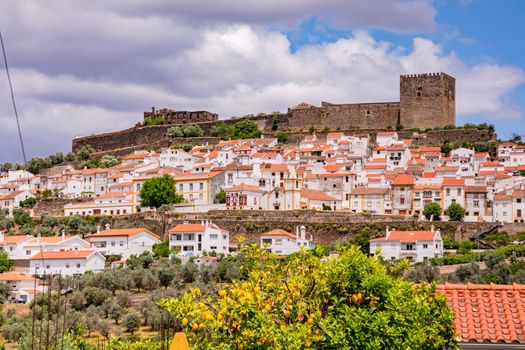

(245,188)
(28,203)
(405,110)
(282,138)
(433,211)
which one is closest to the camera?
(433,211)

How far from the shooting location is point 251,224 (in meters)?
56.8

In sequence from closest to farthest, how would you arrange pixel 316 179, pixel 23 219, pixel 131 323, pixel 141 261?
pixel 131 323 < pixel 141 261 < pixel 316 179 < pixel 23 219

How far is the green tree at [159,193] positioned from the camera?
63.2 meters

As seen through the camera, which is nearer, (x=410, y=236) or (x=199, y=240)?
(x=410, y=236)

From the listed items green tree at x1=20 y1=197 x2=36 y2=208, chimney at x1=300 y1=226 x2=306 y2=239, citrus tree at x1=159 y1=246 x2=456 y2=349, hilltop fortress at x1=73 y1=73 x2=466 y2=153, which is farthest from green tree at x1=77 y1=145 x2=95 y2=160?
citrus tree at x1=159 y1=246 x2=456 y2=349

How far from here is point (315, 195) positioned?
60875mm

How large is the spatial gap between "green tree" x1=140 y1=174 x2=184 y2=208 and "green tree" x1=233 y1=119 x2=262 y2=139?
21084 mm

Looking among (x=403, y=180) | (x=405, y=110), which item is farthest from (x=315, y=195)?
(x=405, y=110)

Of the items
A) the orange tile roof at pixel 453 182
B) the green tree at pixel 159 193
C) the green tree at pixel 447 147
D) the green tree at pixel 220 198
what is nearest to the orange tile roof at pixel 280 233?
the green tree at pixel 220 198

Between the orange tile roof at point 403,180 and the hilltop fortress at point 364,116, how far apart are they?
67.1 feet

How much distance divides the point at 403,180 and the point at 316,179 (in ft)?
23.1

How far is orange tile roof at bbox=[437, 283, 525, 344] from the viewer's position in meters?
10.4

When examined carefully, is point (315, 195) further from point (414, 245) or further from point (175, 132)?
A: point (175, 132)

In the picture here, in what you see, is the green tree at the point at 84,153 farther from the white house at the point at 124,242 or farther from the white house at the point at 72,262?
the white house at the point at 72,262
